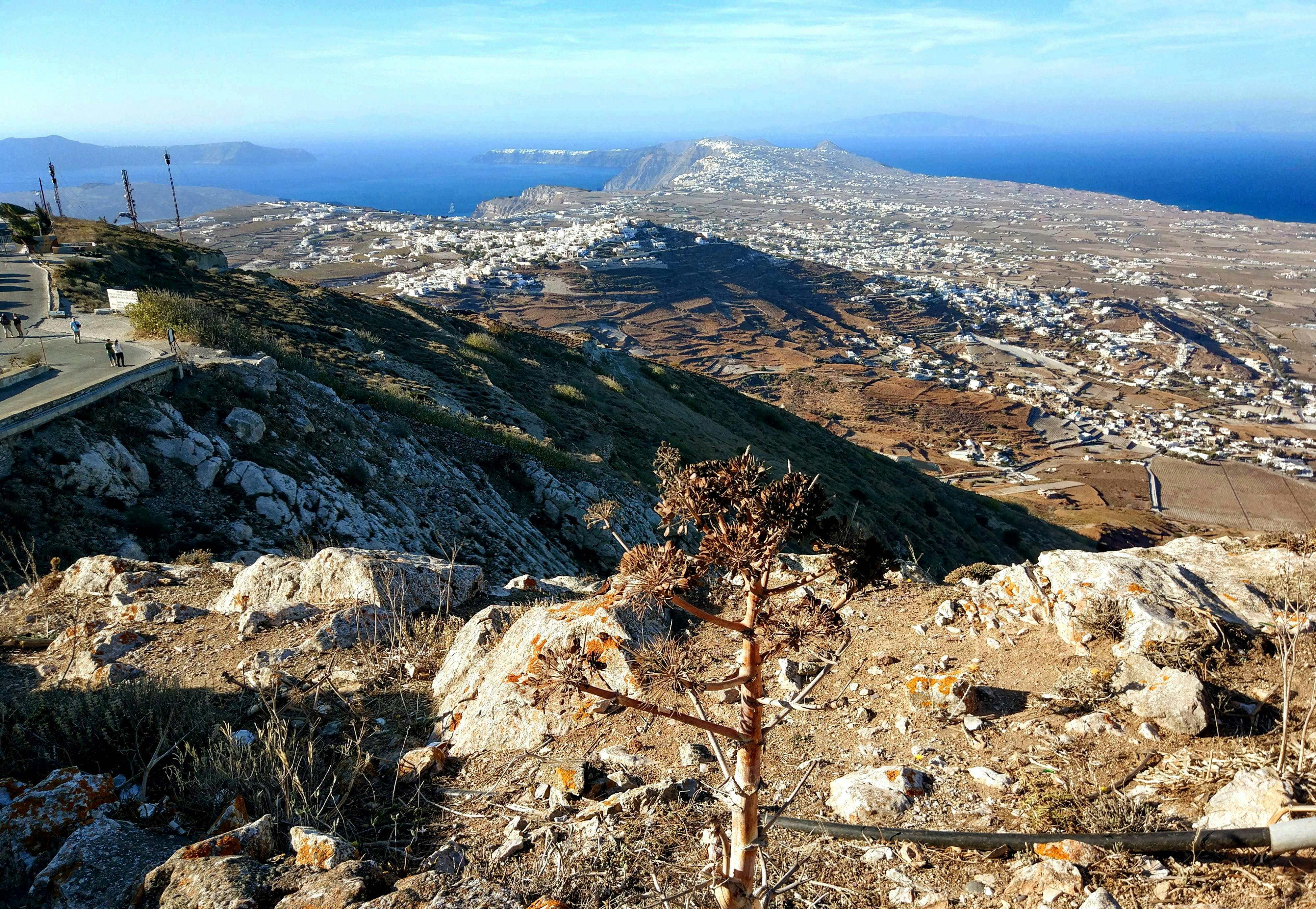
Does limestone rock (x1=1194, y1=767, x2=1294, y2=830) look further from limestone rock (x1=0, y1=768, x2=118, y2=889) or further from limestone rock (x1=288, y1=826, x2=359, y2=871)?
limestone rock (x1=0, y1=768, x2=118, y2=889)

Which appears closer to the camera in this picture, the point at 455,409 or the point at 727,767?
the point at 727,767

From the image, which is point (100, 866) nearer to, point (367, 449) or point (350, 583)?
point (350, 583)

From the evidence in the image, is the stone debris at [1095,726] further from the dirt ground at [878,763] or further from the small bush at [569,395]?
the small bush at [569,395]

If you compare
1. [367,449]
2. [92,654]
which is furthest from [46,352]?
[92,654]

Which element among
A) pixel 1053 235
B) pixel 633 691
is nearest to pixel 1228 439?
pixel 633 691

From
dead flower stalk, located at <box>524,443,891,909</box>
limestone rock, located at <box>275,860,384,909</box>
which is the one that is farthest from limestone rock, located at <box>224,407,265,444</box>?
dead flower stalk, located at <box>524,443,891,909</box>

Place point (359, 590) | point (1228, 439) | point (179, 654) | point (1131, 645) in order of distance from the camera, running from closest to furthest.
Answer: point (1131, 645)
point (179, 654)
point (359, 590)
point (1228, 439)

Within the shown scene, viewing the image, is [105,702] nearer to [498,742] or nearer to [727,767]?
[498,742]
